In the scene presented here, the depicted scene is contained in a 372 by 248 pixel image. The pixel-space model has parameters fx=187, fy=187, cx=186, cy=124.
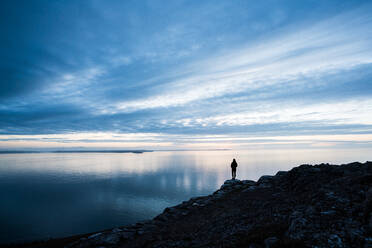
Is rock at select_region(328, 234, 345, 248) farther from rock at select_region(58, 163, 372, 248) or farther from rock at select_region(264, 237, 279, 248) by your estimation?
rock at select_region(264, 237, 279, 248)

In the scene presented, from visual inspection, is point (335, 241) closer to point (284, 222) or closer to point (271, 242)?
point (271, 242)

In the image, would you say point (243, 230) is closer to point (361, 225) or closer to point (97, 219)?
point (361, 225)

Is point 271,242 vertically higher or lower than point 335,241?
lower

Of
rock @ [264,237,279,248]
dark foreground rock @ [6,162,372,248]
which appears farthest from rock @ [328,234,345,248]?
rock @ [264,237,279,248]

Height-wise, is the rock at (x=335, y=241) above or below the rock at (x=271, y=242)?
above

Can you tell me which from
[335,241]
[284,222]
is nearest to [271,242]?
[335,241]

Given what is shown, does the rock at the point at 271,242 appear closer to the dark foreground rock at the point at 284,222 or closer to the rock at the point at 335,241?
the dark foreground rock at the point at 284,222

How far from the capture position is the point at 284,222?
1341 centimetres

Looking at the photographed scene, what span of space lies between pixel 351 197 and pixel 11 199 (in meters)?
95.4

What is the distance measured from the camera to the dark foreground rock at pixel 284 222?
10.2 m

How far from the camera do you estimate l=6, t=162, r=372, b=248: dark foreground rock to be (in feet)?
33.4

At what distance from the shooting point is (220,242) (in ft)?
44.5

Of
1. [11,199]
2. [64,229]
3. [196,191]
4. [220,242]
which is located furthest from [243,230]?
[11,199]

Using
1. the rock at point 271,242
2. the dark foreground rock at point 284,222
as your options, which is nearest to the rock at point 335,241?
the dark foreground rock at point 284,222
